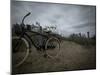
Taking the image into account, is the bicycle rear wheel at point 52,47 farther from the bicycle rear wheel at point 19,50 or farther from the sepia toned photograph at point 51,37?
the bicycle rear wheel at point 19,50

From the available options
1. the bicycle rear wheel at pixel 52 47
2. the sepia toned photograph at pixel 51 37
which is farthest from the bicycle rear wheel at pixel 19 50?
the bicycle rear wheel at pixel 52 47

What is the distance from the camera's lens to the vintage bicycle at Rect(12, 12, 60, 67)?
1.89 metres

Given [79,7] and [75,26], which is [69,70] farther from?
[79,7]

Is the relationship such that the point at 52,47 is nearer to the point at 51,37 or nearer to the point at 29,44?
the point at 51,37

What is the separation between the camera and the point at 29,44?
194 cm

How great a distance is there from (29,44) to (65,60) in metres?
0.60

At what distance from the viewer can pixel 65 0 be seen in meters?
2.09

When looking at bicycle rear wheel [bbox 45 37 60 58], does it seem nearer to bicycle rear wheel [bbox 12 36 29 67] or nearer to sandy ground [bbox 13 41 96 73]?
sandy ground [bbox 13 41 96 73]

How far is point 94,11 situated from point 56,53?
0.92 metres

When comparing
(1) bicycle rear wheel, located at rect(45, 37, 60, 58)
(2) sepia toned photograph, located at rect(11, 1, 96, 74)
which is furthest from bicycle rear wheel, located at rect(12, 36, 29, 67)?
(1) bicycle rear wheel, located at rect(45, 37, 60, 58)

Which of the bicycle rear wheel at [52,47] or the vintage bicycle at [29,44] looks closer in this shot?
the vintage bicycle at [29,44]

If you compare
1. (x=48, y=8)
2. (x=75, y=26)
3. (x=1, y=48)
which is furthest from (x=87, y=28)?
(x=1, y=48)

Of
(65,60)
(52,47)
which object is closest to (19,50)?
(52,47)

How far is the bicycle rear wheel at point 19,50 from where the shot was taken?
188 cm
